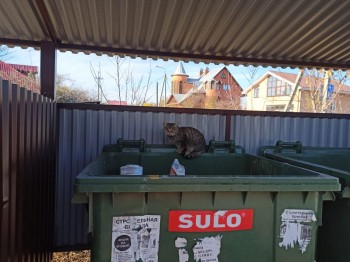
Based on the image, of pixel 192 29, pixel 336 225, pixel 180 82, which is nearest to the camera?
pixel 336 225

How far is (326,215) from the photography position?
7.39ft

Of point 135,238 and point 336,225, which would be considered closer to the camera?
point 135,238

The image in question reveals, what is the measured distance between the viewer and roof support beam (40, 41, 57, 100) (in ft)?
11.2

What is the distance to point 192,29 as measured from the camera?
3.18m

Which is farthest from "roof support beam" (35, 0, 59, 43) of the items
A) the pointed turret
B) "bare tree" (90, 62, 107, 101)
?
the pointed turret

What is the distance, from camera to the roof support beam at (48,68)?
11.2 ft

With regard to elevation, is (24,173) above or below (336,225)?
above

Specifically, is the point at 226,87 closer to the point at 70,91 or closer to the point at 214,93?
the point at 214,93

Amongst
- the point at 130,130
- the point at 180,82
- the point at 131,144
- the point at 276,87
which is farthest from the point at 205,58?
the point at 180,82

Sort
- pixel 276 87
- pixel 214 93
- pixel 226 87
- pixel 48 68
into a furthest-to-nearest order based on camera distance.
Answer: pixel 226 87 → pixel 276 87 → pixel 214 93 → pixel 48 68

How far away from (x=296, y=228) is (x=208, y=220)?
0.59 metres

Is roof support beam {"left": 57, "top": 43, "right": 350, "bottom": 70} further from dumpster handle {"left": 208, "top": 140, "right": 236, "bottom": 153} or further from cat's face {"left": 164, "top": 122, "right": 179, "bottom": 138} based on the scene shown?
dumpster handle {"left": 208, "top": 140, "right": 236, "bottom": 153}

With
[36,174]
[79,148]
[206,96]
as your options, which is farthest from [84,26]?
[206,96]

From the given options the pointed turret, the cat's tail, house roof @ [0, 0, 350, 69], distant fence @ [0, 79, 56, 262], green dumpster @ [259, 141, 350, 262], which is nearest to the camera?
distant fence @ [0, 79, 56, 262]
